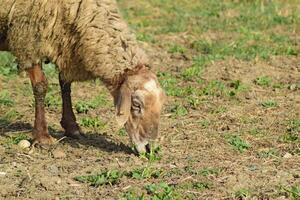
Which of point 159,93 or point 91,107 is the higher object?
point 159,93

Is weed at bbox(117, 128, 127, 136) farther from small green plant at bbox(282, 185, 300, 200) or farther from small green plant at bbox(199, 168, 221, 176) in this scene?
small green plant at bbox(282, 185, 300, 200)

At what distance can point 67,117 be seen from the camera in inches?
292

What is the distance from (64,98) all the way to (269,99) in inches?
114

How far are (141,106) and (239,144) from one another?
1.22m

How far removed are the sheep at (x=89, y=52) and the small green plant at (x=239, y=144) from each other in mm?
976

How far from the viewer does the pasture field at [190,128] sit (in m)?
5.71

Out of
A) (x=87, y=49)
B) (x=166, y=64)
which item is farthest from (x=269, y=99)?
(x=87, y=49)

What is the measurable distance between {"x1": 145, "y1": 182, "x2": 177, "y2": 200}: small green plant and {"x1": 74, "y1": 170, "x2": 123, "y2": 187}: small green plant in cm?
37

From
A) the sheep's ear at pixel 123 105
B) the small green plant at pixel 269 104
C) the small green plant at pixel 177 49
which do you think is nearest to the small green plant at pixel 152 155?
the sheep's ear at pixel 123 105

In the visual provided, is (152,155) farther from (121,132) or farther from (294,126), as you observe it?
(294,126)

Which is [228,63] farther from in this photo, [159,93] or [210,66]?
[159,93]

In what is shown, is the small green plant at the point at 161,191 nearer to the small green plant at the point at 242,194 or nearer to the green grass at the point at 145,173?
the green grass at the point at 145,173

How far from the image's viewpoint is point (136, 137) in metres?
6.52

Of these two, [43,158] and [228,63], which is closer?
[43,158]
